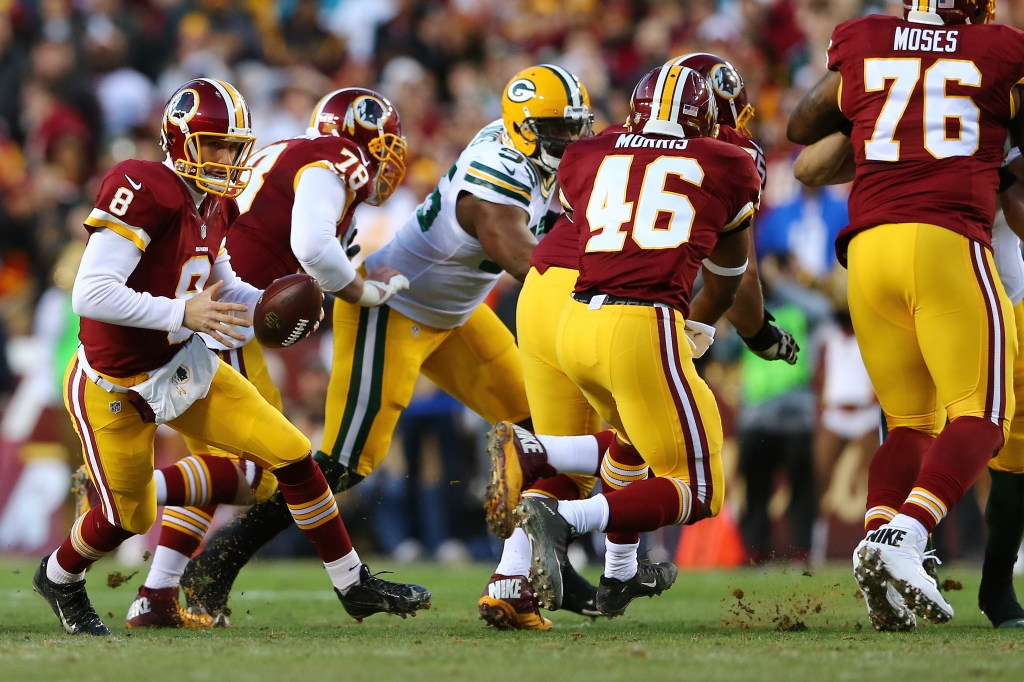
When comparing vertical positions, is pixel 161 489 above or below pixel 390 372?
below

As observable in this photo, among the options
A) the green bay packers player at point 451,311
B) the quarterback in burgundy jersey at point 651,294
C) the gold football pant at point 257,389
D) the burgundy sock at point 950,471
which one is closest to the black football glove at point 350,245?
the green bay packers player at point 451,311

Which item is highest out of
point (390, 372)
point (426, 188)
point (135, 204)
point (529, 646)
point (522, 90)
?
point (426, 188)

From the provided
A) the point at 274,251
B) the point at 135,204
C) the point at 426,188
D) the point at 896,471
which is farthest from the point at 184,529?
the point at 426,188

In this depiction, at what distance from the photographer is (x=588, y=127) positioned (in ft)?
18.6

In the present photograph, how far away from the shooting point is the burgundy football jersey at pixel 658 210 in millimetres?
4496

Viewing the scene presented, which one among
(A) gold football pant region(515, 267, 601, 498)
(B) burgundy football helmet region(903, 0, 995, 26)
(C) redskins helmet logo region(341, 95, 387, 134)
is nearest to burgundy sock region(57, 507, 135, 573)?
(A) gold football pant region(515, 267, 601, 498)

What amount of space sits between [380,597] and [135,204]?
1638mm

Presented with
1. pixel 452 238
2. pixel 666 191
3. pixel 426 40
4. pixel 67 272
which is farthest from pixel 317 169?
pixel 426 40

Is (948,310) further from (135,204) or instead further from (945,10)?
(135,204)

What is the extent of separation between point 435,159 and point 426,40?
239 centimetres

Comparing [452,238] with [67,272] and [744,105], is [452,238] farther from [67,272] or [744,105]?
[67,272]

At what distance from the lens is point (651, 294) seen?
177 inches

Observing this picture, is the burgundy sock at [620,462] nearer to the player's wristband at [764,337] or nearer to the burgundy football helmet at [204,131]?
the player's wristband at [764,337]

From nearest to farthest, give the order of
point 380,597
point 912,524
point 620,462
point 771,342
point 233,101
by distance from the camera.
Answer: point 912,524
point 233,101
point 380,597
point 620,462
point 771,342
